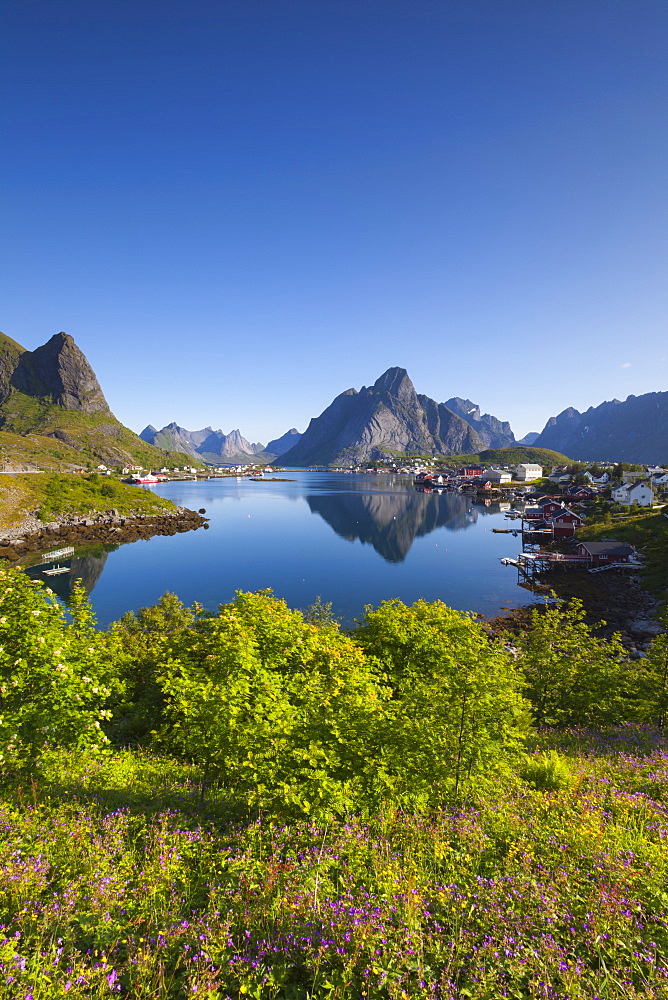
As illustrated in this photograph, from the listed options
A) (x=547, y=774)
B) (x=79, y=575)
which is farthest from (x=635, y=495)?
(x=79, y=575)

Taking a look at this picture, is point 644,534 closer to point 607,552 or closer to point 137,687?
point 607,552

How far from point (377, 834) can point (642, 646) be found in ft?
138

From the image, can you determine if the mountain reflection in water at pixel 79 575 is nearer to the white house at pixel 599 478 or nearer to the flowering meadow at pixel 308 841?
the flowering meadow at pixel 308 841

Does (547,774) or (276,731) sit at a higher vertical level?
(276,731)

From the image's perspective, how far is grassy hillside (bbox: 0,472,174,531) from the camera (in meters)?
86.9

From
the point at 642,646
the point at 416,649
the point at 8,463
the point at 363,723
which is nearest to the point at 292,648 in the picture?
the point at 363,723

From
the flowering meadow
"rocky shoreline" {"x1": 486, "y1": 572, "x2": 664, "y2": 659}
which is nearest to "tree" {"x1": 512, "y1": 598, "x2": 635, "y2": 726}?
the flowering meadow

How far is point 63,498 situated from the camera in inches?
3853

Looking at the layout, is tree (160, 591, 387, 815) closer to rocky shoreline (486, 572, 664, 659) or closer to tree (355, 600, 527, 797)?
tree (355, 600, 527, 797)

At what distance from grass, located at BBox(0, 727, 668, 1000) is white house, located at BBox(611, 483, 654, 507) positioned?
4329 inches

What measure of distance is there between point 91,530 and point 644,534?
10700 cm

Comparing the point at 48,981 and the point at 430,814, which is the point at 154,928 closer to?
the point at 48,981

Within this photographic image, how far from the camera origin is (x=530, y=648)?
21250 mm

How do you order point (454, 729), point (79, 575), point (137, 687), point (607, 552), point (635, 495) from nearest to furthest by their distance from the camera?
point (454, 729) → point (137, 687) → point (79, 575) → point (607, 552) → point (635, 495)
